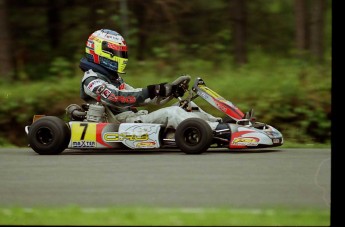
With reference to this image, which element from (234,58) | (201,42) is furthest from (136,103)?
(201,42)

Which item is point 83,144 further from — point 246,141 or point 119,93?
point 246,141

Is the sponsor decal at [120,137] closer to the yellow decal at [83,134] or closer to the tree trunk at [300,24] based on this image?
the yellow decal at [83,134]

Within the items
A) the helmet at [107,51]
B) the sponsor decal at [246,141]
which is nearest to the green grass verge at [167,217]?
the sponsor decal at [246,141]

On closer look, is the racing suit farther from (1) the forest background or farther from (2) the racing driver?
(1) the forest background

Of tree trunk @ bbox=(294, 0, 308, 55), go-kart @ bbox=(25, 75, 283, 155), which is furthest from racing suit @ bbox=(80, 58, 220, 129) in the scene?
tree trunk @ bbox=(294, 0, 308, 55)

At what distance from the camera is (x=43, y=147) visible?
928 centimetres

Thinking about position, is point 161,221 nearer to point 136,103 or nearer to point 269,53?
point 136,103

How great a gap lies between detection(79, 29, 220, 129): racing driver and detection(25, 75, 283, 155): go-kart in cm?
12

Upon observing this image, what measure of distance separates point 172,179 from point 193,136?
5.56 feet

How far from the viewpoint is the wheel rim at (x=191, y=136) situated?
877 centimetres

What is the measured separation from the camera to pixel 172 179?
7230 mm

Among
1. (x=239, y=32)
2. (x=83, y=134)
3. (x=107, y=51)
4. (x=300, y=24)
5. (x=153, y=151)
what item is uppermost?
(x=300, y=24)

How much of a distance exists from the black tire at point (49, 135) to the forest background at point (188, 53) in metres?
2.65

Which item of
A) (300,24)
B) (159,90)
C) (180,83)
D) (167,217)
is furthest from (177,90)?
(300,24)
